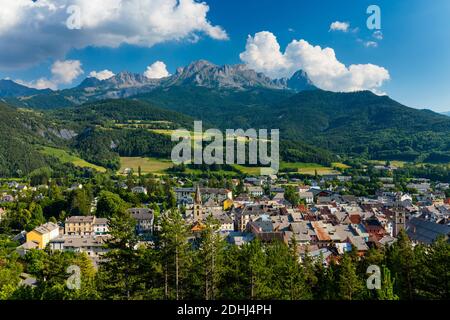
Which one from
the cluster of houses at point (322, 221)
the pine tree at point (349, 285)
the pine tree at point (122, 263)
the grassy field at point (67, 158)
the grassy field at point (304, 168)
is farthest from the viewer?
the grassy field at point (67, 158)

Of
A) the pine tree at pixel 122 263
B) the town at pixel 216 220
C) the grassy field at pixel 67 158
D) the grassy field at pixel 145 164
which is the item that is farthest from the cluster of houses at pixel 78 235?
the grassy field at pixel 67 158

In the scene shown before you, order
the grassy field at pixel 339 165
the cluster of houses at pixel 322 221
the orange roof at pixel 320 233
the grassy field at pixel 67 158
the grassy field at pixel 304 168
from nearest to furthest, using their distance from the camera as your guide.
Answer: the cluster of houses at pixel 322 221 < the orange roof at pixel 320 233 < the grassy field at pixel 304 168 < the grassy field at pixel 67 158 < the grassy field at pixel 339 165

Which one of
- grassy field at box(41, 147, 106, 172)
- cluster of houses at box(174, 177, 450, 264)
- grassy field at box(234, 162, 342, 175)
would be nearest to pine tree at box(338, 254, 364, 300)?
cluster of houses at box(174, 177, 450, 264)

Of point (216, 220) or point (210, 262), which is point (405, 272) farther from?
point (210, 262)

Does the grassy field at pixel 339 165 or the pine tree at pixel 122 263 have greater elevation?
the grassy field at pixel 339 165

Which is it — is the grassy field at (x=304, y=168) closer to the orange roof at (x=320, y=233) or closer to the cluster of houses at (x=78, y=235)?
the cluster of houses at (x=78, y=235)
